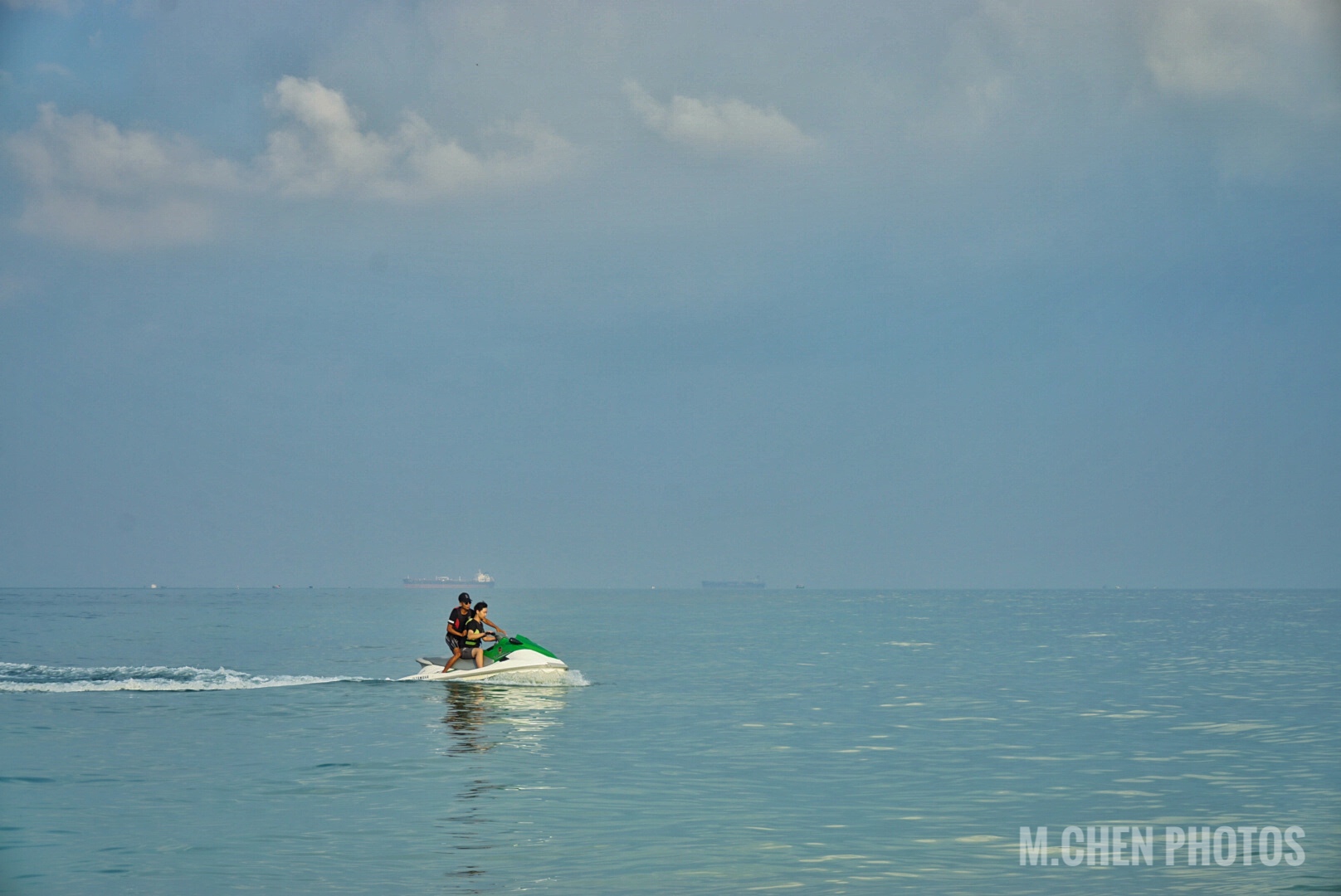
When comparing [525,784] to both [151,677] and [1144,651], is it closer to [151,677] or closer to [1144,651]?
[151,677]

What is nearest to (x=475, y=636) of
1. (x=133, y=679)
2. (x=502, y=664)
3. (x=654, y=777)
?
(x=502, y=664)

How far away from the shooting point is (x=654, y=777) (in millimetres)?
21938

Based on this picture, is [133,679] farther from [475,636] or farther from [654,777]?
[654,777]

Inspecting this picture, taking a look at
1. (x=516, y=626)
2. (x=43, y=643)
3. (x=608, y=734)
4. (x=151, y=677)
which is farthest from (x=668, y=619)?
(x=608, y=734)

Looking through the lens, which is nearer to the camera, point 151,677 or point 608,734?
point 608,734

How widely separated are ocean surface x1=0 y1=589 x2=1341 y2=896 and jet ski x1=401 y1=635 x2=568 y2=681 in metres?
0.59

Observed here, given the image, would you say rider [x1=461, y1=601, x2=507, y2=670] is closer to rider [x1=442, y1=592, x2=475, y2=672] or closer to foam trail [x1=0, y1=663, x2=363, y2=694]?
rider [x1=442, y1=592, x2=475, y2=672]

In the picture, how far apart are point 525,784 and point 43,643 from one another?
202 ft

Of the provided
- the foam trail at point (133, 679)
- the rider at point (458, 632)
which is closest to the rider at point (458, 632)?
the rider at point (458, 632)

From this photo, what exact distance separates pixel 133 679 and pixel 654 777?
2740cm

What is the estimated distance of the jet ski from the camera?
127ft

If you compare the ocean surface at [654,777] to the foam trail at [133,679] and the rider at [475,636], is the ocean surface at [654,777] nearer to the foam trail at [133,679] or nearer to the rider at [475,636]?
the foam trail at [133,679]

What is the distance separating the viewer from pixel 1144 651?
201 feet

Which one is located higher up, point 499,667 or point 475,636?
point 475,636
